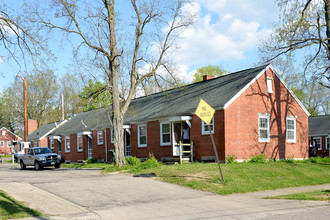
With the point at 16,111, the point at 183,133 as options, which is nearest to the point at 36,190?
the point at 183,133

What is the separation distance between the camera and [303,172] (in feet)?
61.0

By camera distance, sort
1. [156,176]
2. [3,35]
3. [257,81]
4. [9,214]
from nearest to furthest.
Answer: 1. [9,214]
2. [3,35]
3. [156,176]
4. [257,81]

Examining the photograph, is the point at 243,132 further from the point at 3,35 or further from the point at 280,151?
the point at 3,35

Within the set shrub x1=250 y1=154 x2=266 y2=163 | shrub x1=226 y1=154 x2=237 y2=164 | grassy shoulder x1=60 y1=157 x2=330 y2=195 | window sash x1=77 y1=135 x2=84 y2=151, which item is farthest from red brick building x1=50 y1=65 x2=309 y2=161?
window sash x1=77 y1=135 x2=84 y2=151

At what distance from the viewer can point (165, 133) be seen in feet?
79.5

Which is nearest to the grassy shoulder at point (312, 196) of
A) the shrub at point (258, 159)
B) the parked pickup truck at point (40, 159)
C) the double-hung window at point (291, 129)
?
the shrub at point (258, 159)

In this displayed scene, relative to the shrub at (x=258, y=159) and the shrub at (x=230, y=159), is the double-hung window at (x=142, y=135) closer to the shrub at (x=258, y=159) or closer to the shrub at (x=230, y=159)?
the shrub at (x=230, y=159)

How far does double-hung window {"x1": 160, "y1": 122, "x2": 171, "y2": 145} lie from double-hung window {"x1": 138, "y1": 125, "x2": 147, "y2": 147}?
2.28 m

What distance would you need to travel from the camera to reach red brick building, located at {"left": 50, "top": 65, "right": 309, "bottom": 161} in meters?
20.9

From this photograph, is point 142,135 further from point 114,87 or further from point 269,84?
point 269,84

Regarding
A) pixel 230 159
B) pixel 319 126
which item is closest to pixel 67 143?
pixel 230 159

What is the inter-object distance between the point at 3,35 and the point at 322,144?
40.1 m

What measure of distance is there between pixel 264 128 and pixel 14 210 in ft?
55.0

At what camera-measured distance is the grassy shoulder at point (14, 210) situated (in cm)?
942
